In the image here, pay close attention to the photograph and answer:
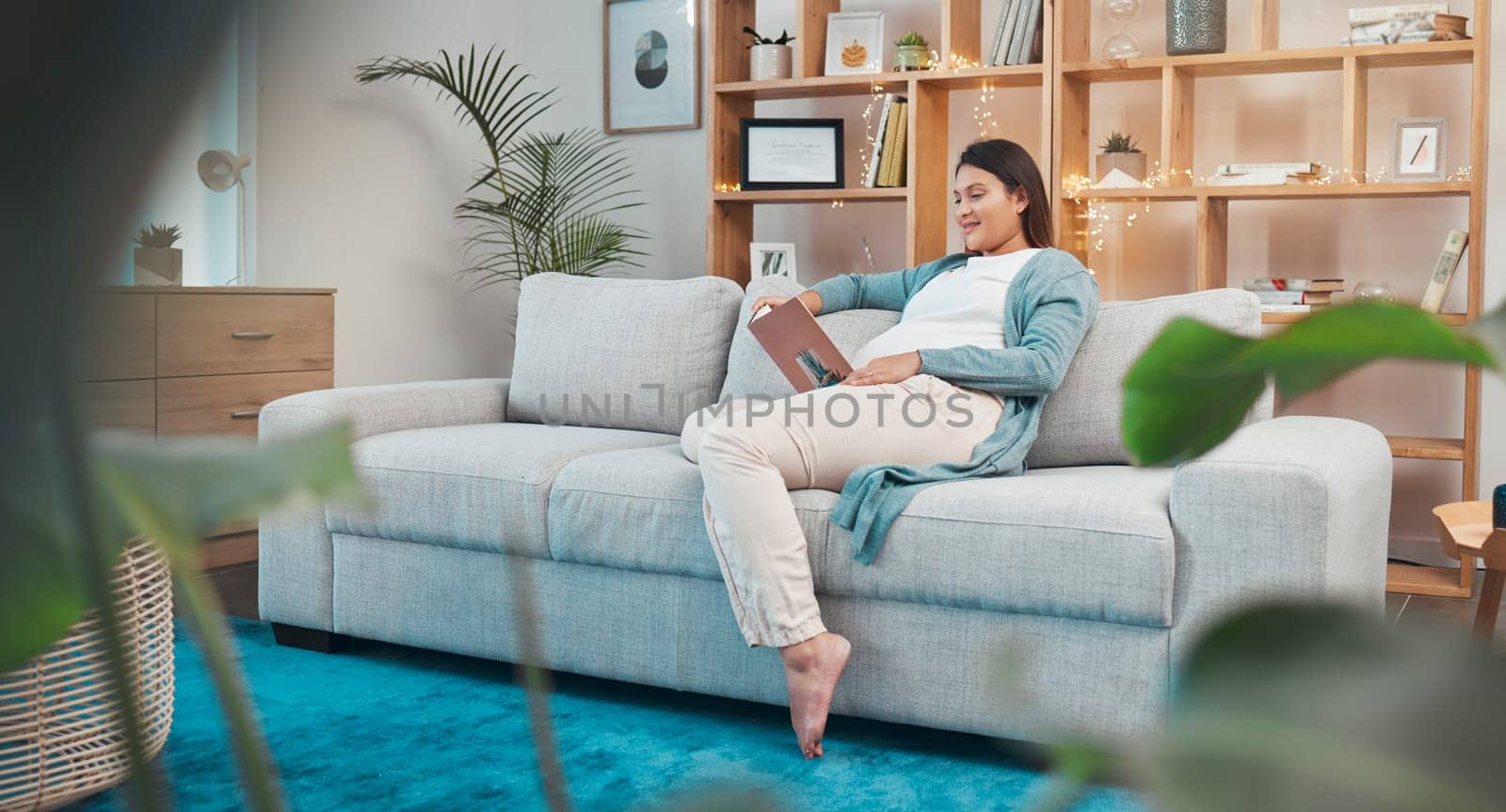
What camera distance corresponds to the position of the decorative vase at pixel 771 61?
4.15 metres

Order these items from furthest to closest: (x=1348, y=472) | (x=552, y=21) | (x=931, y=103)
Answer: (x=552, y=21)
(x=931, y=103)
(x=1348, y=472)

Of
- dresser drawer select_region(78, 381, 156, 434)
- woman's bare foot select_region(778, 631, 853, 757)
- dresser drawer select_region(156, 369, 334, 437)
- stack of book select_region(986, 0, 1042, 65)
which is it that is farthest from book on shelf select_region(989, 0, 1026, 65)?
dresser drawer select_region(78, 381, 156, 434)

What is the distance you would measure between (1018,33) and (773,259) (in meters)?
1.02

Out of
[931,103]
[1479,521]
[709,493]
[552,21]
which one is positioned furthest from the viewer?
[552,21]

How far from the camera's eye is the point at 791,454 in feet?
7.39

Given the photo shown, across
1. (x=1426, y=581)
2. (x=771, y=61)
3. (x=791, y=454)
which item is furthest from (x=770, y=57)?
(x=1426, y=581)

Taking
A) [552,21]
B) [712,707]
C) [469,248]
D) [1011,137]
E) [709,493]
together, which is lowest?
[712,707]

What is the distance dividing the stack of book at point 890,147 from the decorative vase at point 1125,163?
0.59 metres

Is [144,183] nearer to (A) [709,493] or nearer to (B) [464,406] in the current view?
(A) [709,493]

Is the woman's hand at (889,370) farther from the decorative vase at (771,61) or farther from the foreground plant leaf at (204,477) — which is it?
the foreground plant leaf at (204,477)

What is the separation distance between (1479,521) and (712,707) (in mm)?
1394

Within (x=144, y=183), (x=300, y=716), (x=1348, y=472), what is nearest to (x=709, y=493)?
(x=300, y=716)

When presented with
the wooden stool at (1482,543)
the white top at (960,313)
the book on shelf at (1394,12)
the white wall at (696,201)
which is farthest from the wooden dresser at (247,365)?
the book on shelf at (1394,12)

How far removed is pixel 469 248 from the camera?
15.9ft
